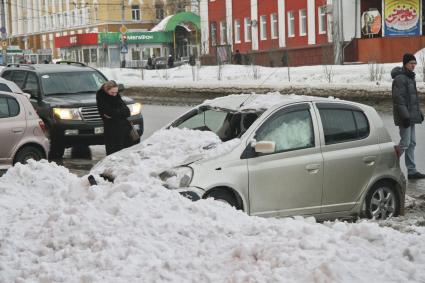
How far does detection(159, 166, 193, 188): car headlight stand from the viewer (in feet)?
26.2

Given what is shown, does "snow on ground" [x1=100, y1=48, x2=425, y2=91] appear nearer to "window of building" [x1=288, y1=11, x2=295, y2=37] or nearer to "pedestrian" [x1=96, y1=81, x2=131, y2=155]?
"window of building" [x1=288, y1=11, x2=295, y2=37]

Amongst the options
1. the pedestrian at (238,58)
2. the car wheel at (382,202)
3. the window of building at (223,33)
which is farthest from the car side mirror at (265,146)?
the window of building at (223,33)

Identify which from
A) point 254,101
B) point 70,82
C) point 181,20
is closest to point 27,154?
point 70,82

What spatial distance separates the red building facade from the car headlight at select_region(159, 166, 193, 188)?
42.8 meters

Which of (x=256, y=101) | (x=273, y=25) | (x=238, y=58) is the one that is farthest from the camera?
(x=273, y=25)

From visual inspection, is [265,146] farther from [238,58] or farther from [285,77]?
[238,58]

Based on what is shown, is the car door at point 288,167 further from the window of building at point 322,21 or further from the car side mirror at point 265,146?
the window of building at point 322,21

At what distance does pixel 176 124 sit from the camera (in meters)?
9.98

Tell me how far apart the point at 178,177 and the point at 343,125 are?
2.20 m

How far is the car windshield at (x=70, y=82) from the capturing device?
17.0 meters

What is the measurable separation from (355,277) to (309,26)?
48714 millimetres

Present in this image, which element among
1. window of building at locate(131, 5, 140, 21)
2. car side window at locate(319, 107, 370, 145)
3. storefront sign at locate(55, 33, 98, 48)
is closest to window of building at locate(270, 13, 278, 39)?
storefront sign at locate(55, 33, 98, 48)

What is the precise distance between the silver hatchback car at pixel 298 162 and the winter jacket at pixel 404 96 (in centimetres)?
328

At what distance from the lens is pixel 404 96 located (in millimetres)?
12734
